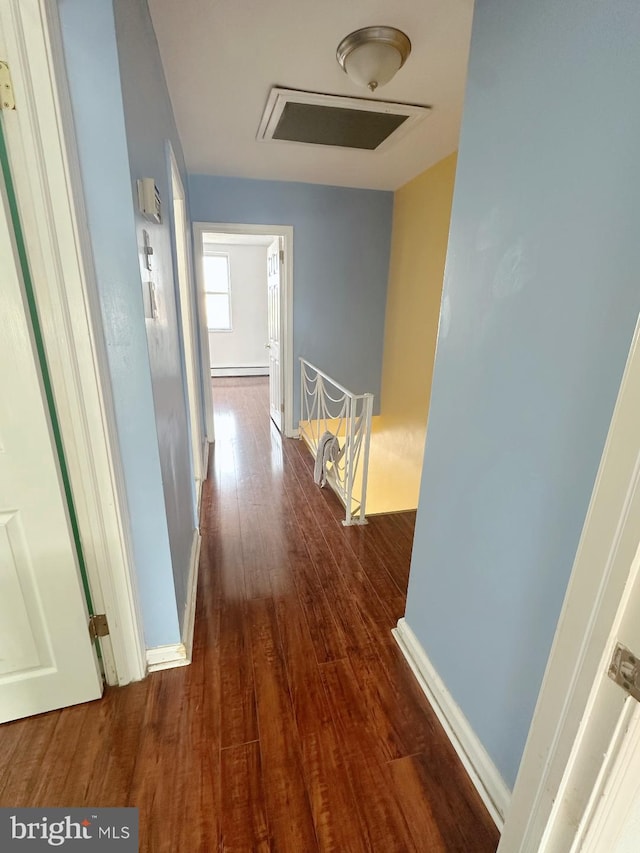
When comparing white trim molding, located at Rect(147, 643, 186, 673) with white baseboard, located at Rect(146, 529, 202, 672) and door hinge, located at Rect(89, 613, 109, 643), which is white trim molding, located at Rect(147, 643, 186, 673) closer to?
white baseboard, located at Rect(146, 529, 202, 672)

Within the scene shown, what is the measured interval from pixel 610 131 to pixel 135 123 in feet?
4.03

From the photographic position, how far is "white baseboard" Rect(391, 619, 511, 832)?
3.63 feet

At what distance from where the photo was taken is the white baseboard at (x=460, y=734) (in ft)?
3.63

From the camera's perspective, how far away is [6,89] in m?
0.87

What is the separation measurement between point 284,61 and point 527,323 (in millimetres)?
1702

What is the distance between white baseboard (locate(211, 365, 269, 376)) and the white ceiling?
4892mm

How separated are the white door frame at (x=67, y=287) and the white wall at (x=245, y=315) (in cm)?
638

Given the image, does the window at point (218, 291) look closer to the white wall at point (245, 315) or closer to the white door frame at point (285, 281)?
the white wall at point (245, 315)

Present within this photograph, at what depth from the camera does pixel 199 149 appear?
274cm

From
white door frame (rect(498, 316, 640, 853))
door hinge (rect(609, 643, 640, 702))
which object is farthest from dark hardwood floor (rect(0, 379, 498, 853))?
door hinge (rect(609, 643, 640, 702))

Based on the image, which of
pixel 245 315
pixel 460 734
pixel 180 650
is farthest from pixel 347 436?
pixel 245 315

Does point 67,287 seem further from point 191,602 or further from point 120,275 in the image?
point 191,602

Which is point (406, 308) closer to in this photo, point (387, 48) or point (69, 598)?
point (387, 48)

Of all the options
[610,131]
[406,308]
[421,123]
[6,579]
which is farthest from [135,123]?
[406,308]
